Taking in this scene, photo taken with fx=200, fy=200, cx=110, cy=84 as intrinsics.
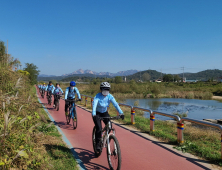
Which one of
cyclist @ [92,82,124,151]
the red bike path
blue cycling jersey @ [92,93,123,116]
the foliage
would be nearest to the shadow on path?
the red bike path

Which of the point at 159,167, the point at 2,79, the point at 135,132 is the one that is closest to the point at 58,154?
the point at 159,167

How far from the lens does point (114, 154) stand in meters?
4.32

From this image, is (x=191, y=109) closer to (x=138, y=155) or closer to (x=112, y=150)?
(x=138, y=155)

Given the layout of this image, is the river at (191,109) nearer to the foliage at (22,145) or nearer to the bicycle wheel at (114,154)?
the bicycle wheel at (114,154)

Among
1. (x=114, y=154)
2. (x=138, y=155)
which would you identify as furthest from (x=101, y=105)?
(x=138, y=155)

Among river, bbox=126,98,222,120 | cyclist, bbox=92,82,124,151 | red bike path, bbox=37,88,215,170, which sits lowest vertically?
river, bbox=126,98,222,120

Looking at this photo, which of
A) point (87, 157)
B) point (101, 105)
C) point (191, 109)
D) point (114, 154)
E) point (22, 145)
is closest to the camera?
point (22, 145)

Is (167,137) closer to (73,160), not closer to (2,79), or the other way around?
(73,160)

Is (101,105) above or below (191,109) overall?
above

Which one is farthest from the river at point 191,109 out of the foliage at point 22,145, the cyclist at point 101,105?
the foliage at point 22,145

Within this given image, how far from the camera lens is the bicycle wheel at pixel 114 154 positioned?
4.16 meters

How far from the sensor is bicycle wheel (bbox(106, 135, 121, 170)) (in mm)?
4162

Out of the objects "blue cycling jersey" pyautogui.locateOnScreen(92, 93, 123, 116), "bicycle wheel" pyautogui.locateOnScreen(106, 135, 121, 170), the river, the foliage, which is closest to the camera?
the foliage

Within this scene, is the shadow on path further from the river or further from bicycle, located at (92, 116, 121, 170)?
the river
